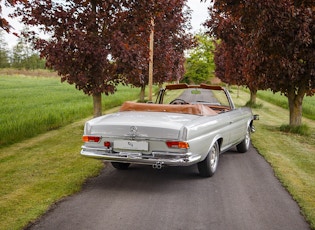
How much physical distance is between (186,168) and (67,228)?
3.16 m

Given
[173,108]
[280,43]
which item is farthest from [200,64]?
[173,108]

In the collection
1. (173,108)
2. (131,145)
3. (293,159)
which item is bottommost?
(293,159)

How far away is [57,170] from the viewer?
21.8 ft

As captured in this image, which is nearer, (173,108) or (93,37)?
(173,108)

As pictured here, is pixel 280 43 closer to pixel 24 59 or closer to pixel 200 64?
pixel 200 64

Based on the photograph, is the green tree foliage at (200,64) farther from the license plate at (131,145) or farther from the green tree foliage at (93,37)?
the license plate at (131,145)

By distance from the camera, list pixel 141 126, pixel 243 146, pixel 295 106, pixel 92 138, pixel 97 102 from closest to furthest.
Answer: pixel 141 126 → pixel 92 138 → pixel 243 146 → pixel 97 102 → pixel 295 106

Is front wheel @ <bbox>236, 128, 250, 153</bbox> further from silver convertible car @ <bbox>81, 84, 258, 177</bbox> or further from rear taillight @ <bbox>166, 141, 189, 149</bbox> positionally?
rear taillight @ <bbox>166, 141, 189, 149</bbox>

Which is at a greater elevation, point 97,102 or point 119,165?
point 97,102

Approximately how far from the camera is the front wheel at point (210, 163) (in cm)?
602

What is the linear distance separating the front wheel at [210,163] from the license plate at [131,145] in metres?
1.12

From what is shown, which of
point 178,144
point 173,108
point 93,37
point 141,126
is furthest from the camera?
point 93,37

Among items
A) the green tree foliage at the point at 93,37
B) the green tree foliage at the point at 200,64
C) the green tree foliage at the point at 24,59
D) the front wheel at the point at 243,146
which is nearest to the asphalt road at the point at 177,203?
the front wheel at the point at 243,146

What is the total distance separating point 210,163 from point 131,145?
A: 139 cm
